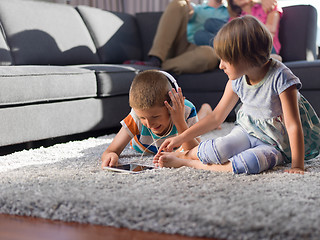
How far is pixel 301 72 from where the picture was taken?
7.95ft

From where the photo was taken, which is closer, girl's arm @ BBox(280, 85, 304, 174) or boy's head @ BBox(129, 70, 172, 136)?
girl's arm @ BBox(280, 85, 304, 174)

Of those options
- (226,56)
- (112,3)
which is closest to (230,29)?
(226,56)

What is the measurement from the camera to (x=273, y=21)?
2893 mm

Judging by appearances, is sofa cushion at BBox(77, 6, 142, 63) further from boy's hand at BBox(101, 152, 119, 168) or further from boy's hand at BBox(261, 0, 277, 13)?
boy's hand at BBox(101, 152, 119, 168)

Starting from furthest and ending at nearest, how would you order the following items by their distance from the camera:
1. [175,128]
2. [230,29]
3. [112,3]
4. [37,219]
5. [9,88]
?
1. [112,3]
2. [9,88]
3. [175,128]
4. [230,29]
5. [37,219]

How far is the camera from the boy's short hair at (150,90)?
54.1 inches

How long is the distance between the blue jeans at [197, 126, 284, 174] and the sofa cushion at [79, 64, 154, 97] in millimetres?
1034

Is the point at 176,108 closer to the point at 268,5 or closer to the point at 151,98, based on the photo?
the point at 151,98

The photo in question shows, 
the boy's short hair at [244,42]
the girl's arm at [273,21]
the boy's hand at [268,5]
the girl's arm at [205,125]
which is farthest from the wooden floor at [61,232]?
the boy's hand at [268,5]

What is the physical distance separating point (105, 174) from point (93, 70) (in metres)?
1.10

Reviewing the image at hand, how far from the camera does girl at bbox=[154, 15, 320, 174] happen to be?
123cm

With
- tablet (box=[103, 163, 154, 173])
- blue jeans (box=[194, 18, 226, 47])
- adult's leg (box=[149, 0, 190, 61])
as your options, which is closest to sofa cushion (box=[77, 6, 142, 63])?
adult's leg (box=[149, 0, 190, 61])

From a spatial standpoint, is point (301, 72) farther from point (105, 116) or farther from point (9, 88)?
point (9, 88)

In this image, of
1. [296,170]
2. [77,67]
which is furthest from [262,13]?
[296,170]
